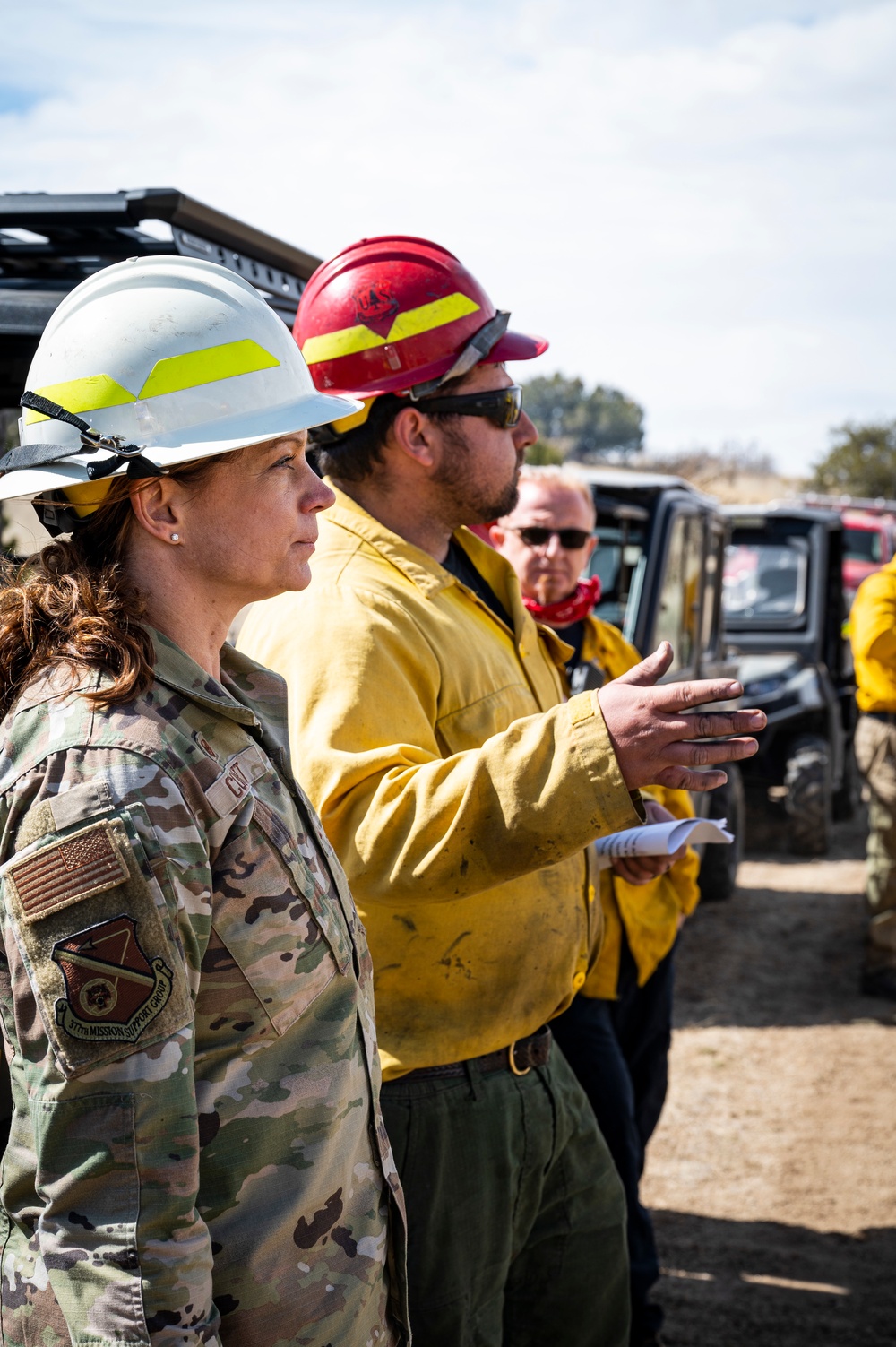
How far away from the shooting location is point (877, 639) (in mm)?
5711

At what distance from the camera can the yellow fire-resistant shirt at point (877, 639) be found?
223 inches

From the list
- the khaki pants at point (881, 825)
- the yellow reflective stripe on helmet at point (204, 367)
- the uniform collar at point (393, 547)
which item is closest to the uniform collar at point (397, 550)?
the uniform collar at point (393, 547)

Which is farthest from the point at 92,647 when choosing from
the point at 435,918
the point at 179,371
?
the point at 435,918

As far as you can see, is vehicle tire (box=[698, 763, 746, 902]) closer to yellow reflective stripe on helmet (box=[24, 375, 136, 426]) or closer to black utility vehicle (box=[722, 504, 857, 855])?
black utility vehicle (box=[722, 504, 857, 855])

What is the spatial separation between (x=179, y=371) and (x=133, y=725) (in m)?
0.45

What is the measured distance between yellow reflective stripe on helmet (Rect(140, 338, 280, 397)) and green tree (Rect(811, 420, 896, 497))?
119ft

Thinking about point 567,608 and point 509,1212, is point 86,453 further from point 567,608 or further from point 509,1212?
point 567,608

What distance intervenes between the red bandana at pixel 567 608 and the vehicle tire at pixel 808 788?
496 cm

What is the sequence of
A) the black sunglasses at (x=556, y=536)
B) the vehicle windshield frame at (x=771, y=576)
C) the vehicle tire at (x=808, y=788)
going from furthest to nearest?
the vehicle windshield frame at (x=771, y=576), the vehicle tire at (x=808, y=788), the black sunglasses at (x=556, y=536)

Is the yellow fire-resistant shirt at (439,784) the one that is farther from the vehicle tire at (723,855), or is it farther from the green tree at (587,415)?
the green tree at (587,415)

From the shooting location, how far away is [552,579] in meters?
3.82

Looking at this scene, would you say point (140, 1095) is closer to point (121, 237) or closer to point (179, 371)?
point (179, 371)

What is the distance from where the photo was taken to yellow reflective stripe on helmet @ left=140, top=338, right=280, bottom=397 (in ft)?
4.73

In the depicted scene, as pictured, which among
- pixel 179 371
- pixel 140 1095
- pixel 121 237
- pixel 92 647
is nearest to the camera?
pixel 140 1095
